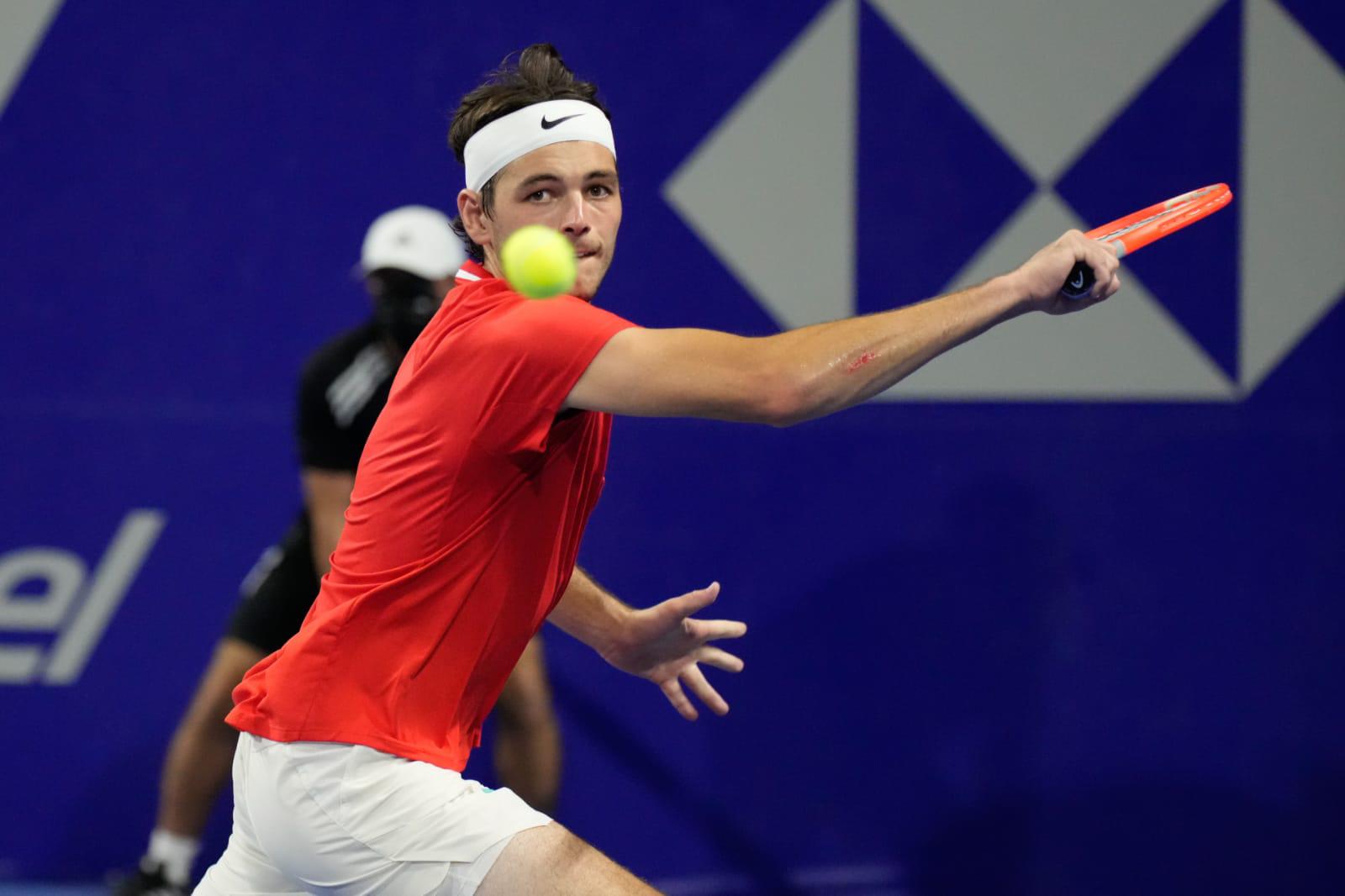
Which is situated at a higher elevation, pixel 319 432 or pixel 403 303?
pixel 403 303

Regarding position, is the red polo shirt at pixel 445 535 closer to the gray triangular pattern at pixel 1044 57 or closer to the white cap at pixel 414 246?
the white cap at pixel 414 246

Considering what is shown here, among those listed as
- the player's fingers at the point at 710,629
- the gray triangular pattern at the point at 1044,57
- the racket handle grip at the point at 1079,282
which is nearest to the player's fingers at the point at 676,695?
the player's fingers at the point at 710,629

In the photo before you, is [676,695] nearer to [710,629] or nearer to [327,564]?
[710,629]

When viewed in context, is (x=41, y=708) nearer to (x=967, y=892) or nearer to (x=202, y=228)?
(x=202, y=228)

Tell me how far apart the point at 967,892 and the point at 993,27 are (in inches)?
91.6

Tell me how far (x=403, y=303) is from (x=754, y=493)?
1072mm

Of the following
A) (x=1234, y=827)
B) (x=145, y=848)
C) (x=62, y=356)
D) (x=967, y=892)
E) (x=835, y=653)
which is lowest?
(x=1234, y=827)

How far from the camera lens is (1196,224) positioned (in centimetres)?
436

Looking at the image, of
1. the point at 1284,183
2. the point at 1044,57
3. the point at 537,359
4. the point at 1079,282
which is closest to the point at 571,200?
the point at 537,359

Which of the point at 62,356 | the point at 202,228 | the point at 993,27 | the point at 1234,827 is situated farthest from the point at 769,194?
the point at 1234,827

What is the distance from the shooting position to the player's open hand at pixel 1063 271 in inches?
76.6

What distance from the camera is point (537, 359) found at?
1.97 m

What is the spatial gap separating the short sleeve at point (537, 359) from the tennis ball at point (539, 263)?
6cm

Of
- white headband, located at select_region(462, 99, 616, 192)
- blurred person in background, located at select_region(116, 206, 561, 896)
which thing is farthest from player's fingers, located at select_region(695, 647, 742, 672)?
blurred person in background, located at select_region(116, 206, 561, 896)
